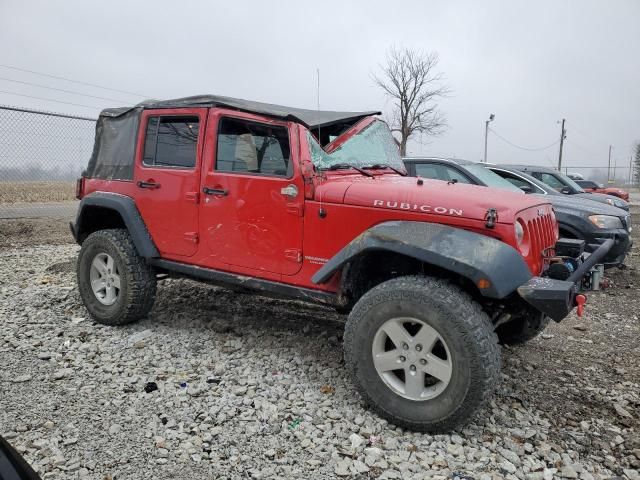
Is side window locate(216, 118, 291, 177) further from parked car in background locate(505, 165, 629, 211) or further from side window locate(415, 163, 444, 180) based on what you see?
parked car in background locate(505, 165, 629, 211)

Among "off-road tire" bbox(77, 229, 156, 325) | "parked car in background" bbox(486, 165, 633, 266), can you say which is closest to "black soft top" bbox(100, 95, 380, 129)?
"off-road tire" bbox(77, 229, 156, 325)

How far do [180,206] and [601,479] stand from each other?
330cm

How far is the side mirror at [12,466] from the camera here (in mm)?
1347

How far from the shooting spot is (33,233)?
878 centimetres

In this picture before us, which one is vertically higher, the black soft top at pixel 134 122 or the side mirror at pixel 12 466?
the black soft top at pixel 134 122

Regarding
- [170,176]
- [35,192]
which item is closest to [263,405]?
[170,176]

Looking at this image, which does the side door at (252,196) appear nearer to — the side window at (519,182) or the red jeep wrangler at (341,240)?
the red jeep wrangler at (341,240)

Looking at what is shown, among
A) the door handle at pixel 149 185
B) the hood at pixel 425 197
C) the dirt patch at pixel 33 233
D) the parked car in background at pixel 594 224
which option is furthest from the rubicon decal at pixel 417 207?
the dirt patch at pixel 33 233

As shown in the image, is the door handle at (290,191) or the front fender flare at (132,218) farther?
the front fender flare at (132,218)

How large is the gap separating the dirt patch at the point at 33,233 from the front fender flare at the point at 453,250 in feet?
24.0

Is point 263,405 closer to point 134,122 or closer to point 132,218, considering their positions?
point 132,218

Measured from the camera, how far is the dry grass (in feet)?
31.1

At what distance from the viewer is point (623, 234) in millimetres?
5781

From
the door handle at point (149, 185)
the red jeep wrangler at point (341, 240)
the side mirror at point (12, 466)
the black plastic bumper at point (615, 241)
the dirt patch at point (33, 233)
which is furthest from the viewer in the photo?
the dirt patch at point (33, 233)
